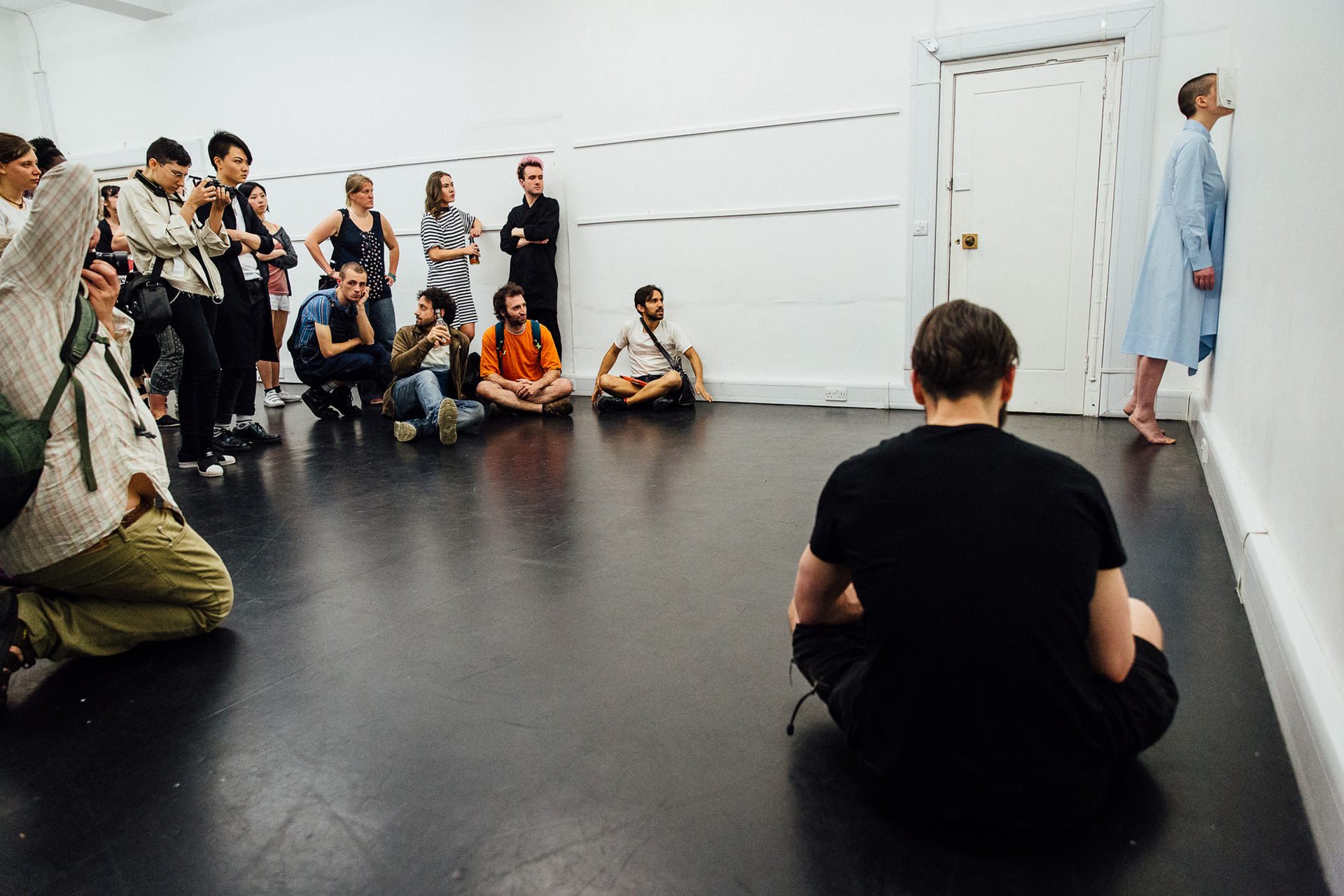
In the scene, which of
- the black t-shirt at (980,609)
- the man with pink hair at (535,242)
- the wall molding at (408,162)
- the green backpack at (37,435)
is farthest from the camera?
the wall molding at (408,162)

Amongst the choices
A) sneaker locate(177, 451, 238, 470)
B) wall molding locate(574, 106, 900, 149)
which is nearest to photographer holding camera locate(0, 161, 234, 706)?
sneaker locate(177, 451, 238, 470)

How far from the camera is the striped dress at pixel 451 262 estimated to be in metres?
6.59

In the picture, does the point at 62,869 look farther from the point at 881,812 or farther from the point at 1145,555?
the point at 1145,555

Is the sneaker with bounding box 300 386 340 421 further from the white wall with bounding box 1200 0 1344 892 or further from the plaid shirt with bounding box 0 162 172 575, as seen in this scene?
the white wall with bounding box 1200 0 1344 892

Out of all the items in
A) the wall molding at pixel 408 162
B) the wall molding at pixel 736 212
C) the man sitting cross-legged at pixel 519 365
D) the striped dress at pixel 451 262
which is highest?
the wall molding at pixel 408 162

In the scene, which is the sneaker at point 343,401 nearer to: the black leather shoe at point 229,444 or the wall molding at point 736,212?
the black leather shoe at point 229,444

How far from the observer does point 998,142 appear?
5211 millimetres

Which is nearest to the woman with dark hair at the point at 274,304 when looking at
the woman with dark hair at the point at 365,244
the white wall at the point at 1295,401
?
the woman with dark hair at the point at 365,244

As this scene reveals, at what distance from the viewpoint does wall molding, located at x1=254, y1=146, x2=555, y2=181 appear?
672 centimetres

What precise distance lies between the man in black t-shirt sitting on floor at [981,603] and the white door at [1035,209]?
4252mm

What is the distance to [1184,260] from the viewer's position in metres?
4.00

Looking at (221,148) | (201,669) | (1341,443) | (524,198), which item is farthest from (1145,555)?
(524,198)

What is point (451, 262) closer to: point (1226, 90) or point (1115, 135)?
point (1115, 135)

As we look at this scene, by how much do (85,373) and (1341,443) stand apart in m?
2.58
